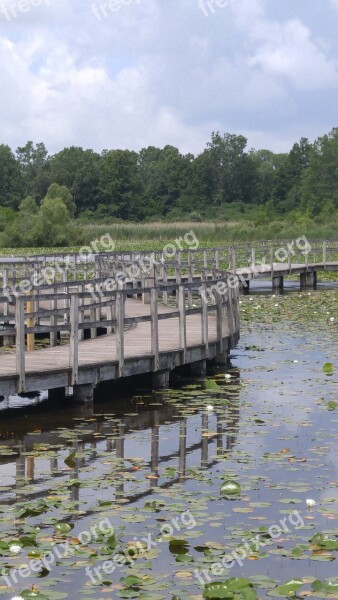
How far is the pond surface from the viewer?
7.82 meters

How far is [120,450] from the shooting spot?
11914mm

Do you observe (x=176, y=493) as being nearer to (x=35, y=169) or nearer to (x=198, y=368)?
(x=198, y=368)

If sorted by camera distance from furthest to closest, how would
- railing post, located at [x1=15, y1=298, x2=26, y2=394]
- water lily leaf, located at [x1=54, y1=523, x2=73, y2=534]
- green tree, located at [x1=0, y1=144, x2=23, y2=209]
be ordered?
1. green tree, located at [x1=0, y1=144, x2=23, y2=209]
2. railing post, located at [x1=15, y1=298, x2=26, y2=394]
3. water lily leaf, located at [x1=54, y1=523, x2=73, y2=534]

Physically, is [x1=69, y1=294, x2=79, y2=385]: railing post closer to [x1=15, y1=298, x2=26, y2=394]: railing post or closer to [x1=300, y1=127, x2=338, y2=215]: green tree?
[x1=15, y1=298, x2=26, y2=394]: railing post

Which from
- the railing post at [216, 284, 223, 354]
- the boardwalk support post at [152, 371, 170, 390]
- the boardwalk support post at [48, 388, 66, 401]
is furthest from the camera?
the railing post at [216, 284, 223, 354]

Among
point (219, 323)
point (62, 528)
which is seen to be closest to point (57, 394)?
point (219, 323)

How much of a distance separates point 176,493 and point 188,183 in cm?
11589

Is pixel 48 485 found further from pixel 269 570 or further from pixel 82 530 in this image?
pixel 269 570

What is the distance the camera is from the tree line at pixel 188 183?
114 metres

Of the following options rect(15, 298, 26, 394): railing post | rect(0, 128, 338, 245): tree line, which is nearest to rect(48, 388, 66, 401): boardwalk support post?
rect(15, 298, 26, 394): railing post

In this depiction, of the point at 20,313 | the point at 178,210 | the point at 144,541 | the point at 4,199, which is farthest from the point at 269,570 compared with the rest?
the point at 4,199

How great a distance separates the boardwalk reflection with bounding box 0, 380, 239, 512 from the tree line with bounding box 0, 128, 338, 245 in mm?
90132

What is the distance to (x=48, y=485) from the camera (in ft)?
33.7

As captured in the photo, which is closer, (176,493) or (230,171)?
(176,493)
